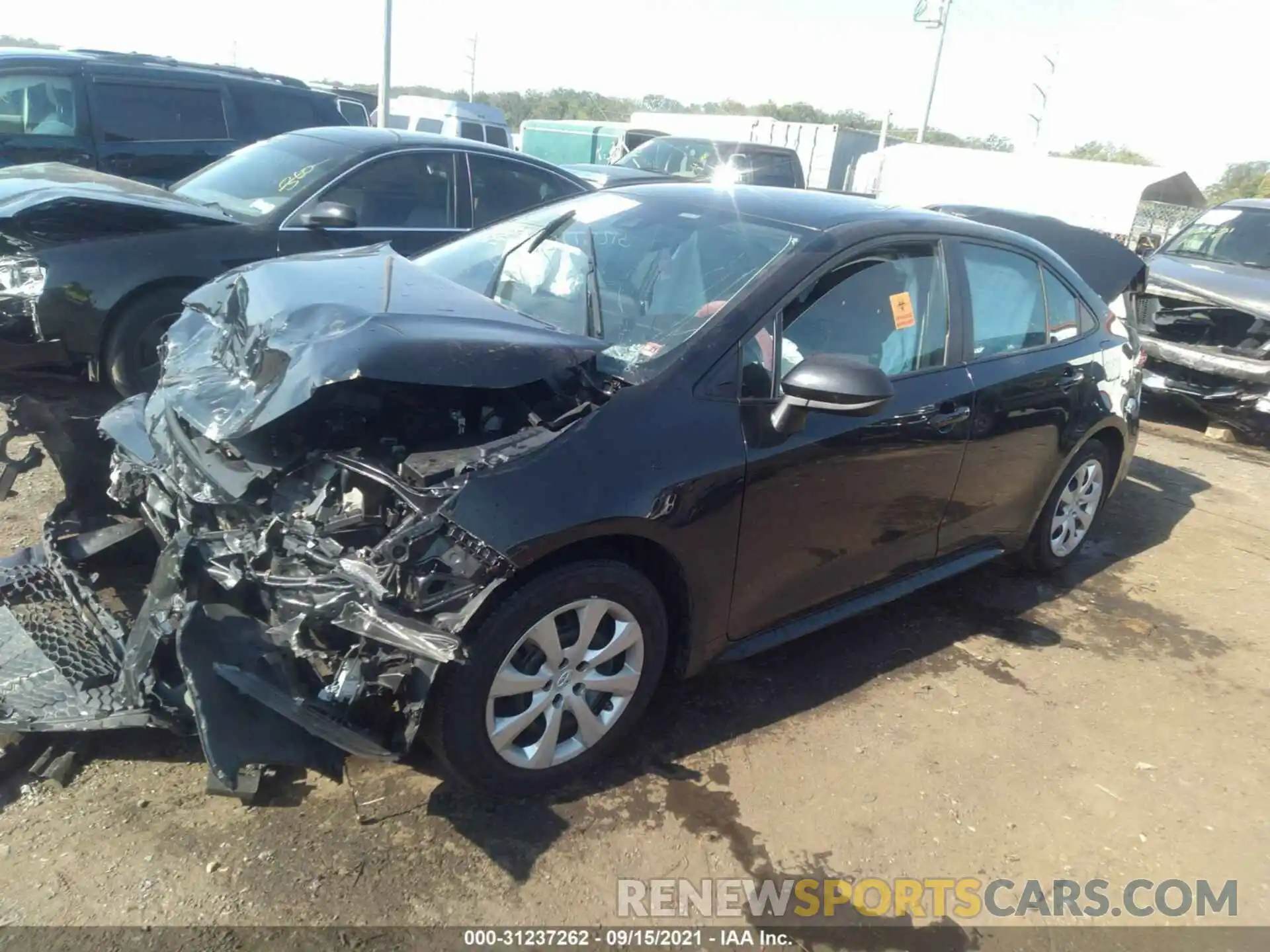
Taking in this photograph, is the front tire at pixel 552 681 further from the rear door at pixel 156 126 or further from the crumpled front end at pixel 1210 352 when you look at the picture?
the rear door at pixel 156 126

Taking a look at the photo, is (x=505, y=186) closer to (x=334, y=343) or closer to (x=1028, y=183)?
(x=334, y=343)

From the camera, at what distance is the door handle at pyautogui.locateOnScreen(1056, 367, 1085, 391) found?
419cm

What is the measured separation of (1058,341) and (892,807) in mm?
2420

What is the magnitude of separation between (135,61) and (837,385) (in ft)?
28.8

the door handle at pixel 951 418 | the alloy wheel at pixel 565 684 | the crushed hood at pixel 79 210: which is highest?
the crushed hood at pixel 79 210

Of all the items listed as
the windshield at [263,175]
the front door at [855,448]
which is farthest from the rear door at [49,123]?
the front door at [855,448]

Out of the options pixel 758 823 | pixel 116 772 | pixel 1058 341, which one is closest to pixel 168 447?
pixel 116 772

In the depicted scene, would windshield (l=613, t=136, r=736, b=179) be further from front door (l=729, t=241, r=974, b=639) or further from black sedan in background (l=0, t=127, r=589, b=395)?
front door (l=729, t=241, r=974, b=639)

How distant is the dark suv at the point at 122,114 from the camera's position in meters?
7.75

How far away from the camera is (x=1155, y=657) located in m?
4.16

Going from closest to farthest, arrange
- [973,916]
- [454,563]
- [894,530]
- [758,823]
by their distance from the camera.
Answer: [454,563], [973,916], [758,823], [894,530]

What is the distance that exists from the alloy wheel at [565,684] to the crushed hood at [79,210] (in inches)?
155

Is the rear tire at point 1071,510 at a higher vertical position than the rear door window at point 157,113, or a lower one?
lower

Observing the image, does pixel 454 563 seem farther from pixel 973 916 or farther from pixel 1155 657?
pixel 1155 657
